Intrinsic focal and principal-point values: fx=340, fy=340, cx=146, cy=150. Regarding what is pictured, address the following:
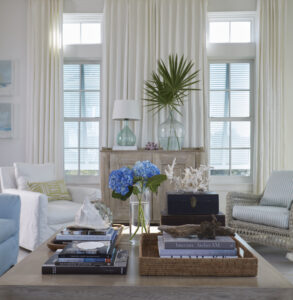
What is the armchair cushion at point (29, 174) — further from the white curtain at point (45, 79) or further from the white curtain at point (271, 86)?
the white curtain at point (271, 86)

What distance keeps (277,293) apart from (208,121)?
11.9 ft

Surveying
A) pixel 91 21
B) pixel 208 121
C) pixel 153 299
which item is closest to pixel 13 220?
pixel 153 299

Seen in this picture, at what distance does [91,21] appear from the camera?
4.86 m

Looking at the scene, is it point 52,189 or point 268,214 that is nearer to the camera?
point 268,214

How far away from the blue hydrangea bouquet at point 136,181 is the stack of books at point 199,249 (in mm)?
432

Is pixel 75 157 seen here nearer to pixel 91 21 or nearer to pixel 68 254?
pixel 91 21

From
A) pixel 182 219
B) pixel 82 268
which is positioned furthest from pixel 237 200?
pixel 82 268

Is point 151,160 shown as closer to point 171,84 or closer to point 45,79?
point 171,84

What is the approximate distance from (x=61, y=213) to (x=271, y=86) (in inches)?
125

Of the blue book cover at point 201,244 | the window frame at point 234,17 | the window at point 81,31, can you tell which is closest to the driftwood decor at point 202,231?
the blue book cover at point 201,244

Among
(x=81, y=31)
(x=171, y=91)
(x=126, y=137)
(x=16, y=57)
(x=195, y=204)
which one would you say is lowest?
(x=195, y=204)

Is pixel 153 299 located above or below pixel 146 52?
below

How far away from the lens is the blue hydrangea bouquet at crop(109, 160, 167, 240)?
1717 mm

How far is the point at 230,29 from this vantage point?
4.81 metres
